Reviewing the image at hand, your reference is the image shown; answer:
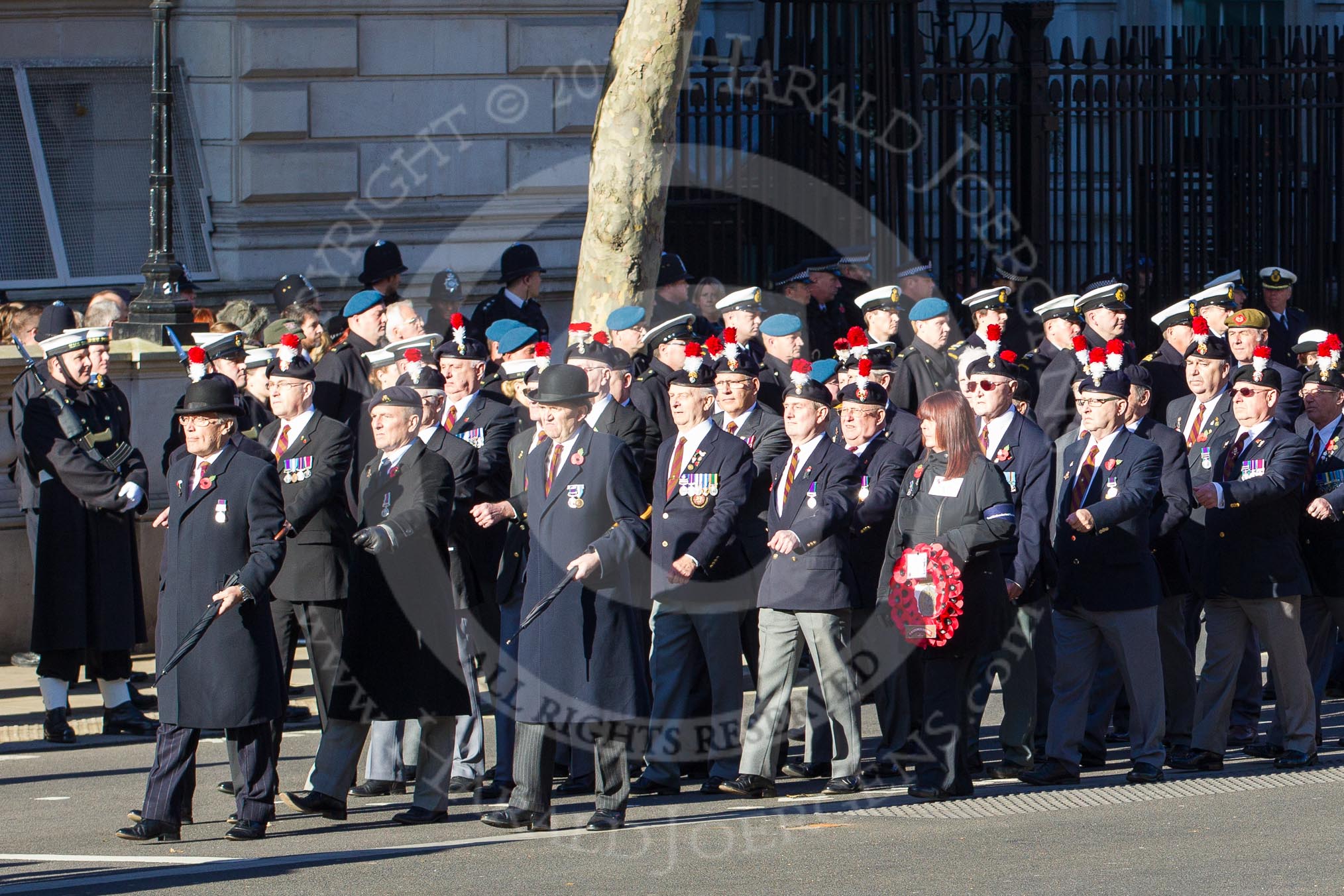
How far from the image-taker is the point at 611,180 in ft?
46.7

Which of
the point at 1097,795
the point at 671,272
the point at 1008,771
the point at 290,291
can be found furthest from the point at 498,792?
the point at 671,272

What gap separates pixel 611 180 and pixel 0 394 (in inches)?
168

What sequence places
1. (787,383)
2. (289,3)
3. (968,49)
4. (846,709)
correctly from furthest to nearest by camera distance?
1. (968,49)
2. (289,3)
3. (787,383)
4. (846,709)

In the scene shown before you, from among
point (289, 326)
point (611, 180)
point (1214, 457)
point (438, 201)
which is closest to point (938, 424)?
point (1214, 457)

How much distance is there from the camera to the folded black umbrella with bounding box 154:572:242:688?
8258 millimetres

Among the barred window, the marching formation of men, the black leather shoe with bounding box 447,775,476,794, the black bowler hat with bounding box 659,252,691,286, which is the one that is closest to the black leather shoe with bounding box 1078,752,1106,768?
the marching formation of men

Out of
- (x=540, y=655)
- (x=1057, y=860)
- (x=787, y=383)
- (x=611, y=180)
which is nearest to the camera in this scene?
(x=1057, y=860)

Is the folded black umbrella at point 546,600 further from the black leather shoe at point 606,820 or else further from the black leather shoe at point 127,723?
the black leather shoe at point 127,723

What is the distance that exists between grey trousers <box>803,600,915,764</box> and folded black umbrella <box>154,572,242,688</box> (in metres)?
2.76

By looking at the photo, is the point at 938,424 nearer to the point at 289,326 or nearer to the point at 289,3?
the point at 289,326

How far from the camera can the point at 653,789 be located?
370 inches

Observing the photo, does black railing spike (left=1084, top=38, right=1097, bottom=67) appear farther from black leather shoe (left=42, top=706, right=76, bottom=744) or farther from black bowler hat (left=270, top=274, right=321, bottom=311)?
black leather shoe (left=42, top=706, right=76, bottom=744)

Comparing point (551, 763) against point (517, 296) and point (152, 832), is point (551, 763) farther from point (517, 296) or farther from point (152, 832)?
point (517, 296)

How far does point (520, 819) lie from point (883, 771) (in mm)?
1942
